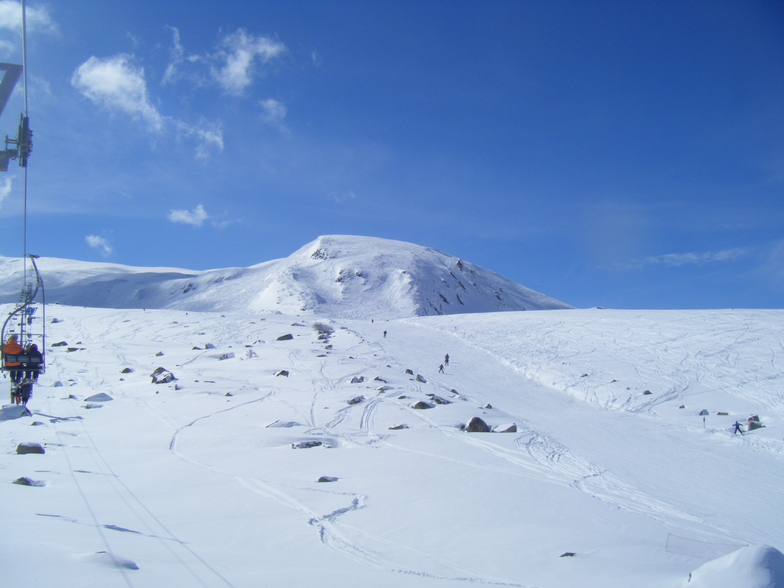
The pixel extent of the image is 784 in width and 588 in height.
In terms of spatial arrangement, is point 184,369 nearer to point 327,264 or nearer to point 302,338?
point 302,338

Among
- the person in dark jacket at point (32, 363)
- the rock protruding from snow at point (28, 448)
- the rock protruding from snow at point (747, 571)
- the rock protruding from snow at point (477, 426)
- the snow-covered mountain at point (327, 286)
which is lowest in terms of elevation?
the rock protruding from snow at point (477, 426)

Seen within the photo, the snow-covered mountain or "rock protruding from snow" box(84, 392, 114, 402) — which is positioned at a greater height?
the snow-covered mountain

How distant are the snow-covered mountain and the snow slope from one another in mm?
64609

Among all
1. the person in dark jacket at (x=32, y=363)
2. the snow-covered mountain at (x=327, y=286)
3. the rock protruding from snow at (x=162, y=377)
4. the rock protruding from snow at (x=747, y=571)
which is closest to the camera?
the rock protruding from snow at (x=747, y=571)

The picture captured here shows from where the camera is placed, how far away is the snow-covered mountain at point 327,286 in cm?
10562

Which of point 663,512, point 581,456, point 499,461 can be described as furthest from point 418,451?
point 663,512

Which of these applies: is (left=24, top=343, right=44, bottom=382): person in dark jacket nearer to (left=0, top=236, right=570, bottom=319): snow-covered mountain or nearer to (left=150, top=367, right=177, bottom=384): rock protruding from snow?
(left=150, top=367, right=177, bottom=384): rock protruding from snow

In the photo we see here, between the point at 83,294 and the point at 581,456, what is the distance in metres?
143

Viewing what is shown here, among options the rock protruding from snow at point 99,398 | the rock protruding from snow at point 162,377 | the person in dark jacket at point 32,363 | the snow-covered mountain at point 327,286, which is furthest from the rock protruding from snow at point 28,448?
the snow-covered mountain at point 327,286

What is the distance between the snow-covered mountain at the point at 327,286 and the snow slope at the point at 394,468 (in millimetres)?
64609

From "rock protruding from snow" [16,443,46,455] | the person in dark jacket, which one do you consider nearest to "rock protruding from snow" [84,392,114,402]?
the person in dark jacket

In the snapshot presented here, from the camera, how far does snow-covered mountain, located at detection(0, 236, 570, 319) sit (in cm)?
10562

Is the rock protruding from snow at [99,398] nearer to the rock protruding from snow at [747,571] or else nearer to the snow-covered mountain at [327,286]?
the rock protruding from snow at [747,571]

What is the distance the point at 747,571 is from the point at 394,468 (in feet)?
28.5
